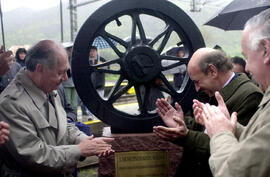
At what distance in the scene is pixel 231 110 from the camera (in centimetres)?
194

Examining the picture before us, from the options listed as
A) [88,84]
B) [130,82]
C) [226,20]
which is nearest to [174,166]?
[130,82]

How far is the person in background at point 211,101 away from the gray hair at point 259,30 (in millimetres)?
687

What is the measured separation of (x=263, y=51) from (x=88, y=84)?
1385mm

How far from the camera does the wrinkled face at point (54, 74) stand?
1879 mm

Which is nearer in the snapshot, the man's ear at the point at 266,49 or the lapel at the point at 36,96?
the man's ear at the point at 266,49

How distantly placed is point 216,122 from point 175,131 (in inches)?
24.9

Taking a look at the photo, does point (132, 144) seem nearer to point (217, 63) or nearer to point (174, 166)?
point (174, 166)

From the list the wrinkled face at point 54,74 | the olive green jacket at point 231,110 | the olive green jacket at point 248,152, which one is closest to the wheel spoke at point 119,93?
the wrinkled face at point 54,74

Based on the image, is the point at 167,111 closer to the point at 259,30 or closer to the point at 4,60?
the point at 259,30

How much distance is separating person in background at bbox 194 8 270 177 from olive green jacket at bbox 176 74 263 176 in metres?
0.47

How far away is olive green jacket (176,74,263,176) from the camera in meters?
1.89

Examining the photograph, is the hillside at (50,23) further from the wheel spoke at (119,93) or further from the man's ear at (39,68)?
the man's ear at (39,68)

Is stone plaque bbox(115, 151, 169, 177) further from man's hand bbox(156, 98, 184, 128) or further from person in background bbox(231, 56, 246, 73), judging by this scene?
person in background bbox(231, 56, 246, 73)

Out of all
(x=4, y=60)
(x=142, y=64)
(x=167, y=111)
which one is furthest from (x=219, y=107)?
(x=4, y=60)
